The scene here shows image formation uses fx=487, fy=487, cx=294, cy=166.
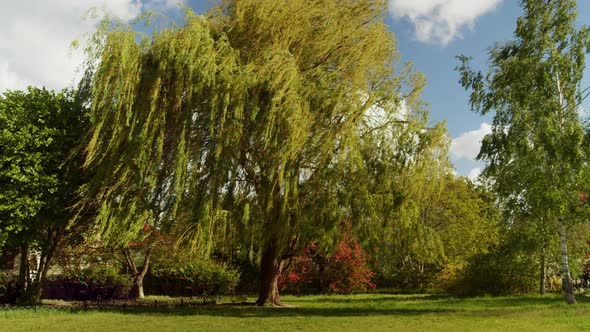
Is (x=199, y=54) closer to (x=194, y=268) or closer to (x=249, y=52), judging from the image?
(x=249, y=52)

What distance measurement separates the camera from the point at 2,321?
45.8 ft

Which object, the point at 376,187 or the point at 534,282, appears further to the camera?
the point at 534,282

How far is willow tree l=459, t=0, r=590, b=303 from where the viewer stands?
17281 mm

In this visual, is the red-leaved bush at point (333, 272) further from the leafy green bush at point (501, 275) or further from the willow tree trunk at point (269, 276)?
the willow tree trunk at point (269, 276)

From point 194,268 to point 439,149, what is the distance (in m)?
17.0

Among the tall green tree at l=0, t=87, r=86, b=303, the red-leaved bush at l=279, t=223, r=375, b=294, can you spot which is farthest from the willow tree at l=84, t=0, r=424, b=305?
the red-leaved bush at l=279, t=223, r=375, b=294

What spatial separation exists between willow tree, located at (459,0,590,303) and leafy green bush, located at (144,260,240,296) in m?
15.9

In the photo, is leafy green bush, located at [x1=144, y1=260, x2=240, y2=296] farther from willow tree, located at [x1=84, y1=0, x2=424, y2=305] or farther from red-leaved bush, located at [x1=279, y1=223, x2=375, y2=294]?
willow tree, located at [x1=84, y1=0, x2=424, y2=305]

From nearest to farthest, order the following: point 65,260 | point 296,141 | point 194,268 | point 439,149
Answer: point 296,141 → point 439,149 → point 65,260 → point 194,268

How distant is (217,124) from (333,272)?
1660cm

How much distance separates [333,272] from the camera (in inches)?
1187

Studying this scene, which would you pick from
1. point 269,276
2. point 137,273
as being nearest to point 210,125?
point 269,276

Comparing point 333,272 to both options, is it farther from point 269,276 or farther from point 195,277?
point 269,276

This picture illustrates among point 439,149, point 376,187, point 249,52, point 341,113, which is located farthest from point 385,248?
point 249,52
